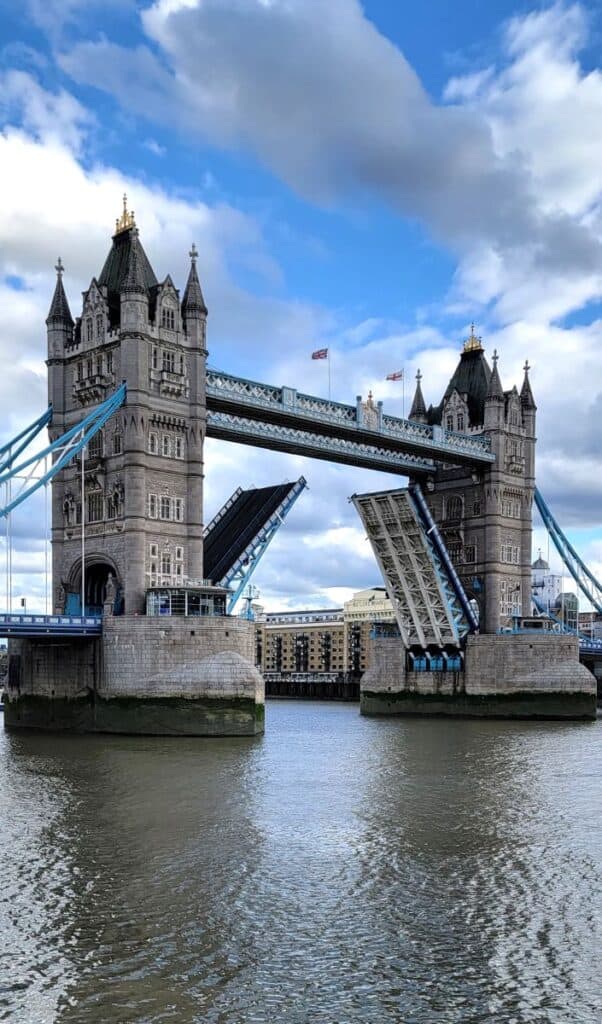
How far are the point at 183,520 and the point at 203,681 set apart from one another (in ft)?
28.8

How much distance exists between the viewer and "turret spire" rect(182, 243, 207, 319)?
52062 mm

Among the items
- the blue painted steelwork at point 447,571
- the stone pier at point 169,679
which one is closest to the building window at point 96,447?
the stone pier at point 169,679

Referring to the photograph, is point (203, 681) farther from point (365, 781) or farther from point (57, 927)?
point (57, 927)

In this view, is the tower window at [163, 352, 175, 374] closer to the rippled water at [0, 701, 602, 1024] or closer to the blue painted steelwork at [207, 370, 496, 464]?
the blue painted steelwork at [207, 370, 496, 464]

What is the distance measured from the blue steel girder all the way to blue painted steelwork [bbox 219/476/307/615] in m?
3.27

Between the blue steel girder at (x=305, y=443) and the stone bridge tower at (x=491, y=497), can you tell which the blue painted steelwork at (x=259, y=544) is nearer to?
the blue steel girder at (x=305, y=443)

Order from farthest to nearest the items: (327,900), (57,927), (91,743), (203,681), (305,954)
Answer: (203,681) < (91,743) < (327,900) < (57,927) < (305,954)

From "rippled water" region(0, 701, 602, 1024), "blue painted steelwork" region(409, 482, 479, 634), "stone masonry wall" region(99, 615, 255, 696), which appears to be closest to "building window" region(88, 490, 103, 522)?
"stone masonry wall" region(99, 615, 255, 696)

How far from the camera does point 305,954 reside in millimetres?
15570

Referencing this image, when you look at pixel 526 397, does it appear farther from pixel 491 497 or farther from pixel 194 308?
pixel 194 308

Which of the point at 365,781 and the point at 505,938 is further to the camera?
the point at 365,781

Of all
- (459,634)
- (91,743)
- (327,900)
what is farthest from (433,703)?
(327,900)

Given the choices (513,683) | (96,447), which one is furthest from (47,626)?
(513,683)

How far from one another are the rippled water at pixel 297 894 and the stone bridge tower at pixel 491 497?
3596cm
